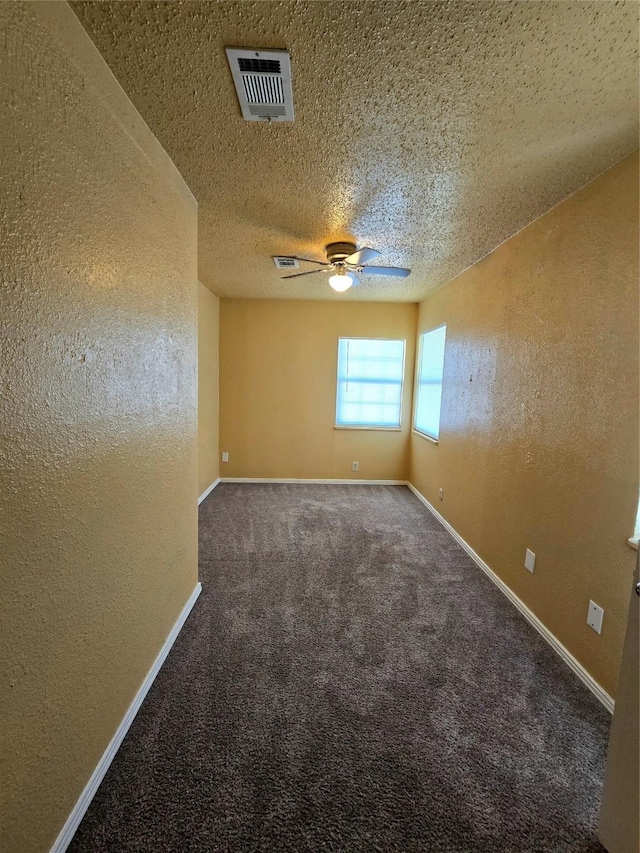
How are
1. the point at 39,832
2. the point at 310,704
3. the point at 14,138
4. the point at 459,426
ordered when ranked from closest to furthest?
the point at 14,138, the point at 39,832, the point at 310,704, the point at 459,426

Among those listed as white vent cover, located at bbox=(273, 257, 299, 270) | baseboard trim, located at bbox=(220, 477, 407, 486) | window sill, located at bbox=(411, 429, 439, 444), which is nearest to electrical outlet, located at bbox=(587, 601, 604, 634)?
window sill, located at bbox=(411, 429, 439, 444)

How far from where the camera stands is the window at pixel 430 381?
3.91 metres

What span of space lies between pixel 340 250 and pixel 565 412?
1828mm

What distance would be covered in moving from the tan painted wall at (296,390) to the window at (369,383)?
0.10 metres

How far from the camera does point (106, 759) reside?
127cm

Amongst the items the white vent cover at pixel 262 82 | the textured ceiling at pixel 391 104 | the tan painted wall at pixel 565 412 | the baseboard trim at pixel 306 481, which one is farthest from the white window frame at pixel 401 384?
the white vent cover at pixel 262 82

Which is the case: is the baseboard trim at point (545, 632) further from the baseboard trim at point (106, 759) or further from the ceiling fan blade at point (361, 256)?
the ceiling fan blade at point (361, 256)

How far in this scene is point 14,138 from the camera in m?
0.82

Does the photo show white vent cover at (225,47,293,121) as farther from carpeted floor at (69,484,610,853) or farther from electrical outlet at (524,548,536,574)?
electrical outlet at (524,548,536,574)

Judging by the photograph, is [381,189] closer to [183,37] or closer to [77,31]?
[183,37]

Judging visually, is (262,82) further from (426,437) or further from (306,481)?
(306,481)

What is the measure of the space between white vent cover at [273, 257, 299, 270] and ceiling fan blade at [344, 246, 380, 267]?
58cm

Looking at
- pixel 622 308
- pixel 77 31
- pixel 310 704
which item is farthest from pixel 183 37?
pixel 310 704

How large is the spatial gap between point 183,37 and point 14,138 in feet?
2.02
